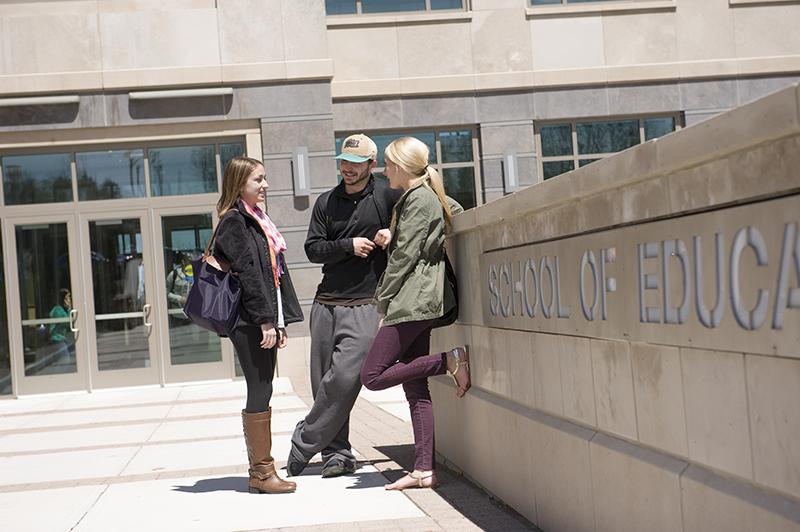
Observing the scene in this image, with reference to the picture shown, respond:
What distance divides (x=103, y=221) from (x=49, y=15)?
293 cm

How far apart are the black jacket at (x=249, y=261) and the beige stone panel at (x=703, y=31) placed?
38.8ft

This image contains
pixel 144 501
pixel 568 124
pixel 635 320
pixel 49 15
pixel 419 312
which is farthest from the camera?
pixel 568 124

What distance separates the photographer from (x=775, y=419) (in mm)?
2736

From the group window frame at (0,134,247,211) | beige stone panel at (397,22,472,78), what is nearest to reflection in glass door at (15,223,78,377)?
window frame at (0,134,247,211)

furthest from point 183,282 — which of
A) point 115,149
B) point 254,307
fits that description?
point 254,307

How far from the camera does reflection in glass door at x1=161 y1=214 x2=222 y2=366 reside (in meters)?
14.9

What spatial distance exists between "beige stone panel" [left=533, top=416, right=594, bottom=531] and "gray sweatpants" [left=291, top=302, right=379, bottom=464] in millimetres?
1778

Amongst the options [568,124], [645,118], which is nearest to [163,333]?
[568,124]

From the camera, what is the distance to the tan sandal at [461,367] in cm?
602

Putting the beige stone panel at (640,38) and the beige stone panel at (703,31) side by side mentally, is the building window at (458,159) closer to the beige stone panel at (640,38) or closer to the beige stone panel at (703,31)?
the beige stone panel at (640,38)

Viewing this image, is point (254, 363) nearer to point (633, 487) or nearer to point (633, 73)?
point (633, 487)

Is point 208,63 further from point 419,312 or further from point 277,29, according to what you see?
point 419,312

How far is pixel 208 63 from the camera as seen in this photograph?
583 inches

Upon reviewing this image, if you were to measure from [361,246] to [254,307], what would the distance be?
78cm
